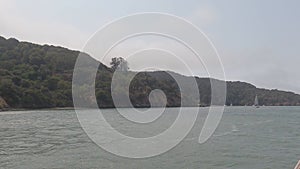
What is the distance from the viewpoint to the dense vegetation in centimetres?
9631

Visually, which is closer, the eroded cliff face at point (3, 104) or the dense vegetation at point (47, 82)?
the eroded cliff face at point (3, 104)

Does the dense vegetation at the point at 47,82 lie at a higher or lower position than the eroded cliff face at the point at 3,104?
higher

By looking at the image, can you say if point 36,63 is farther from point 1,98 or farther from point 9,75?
point 1,98

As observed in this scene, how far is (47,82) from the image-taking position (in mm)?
118438

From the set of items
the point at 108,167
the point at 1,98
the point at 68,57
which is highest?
the point at 68,57

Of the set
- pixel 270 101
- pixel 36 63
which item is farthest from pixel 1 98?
pixel 270 101

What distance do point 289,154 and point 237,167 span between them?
6.17 metres

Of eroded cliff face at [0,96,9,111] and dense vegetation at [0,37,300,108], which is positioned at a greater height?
dense vegetation at [0,37,300,108]

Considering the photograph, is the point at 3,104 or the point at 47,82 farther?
the point at 47,82

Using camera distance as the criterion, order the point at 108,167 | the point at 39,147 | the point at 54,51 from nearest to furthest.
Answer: the point at 108,167
the point at 39,147
the point at 54,51

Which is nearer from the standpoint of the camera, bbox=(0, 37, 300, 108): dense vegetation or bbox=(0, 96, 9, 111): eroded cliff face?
bbox=(0, 96, 9, 111): eroded cliff face

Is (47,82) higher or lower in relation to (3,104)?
higher

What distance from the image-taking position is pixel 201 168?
59.0 feet

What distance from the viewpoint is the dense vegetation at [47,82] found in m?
96.3
